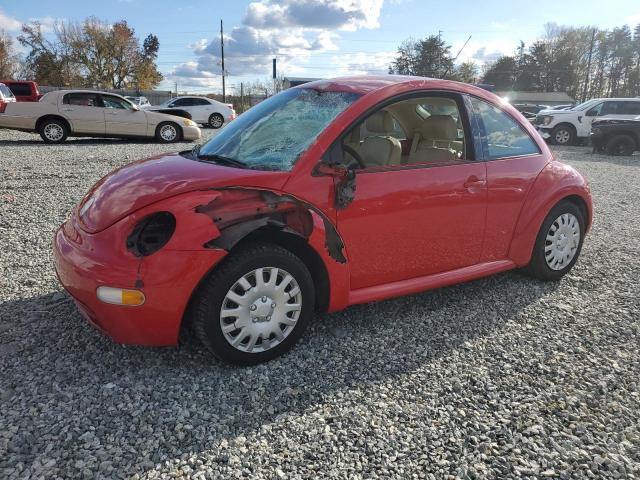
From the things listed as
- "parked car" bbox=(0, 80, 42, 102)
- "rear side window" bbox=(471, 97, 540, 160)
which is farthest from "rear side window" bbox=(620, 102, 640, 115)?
"parked car" bbox=(0, 80, 42, 102)

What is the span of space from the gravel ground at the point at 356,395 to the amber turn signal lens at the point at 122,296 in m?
0.49

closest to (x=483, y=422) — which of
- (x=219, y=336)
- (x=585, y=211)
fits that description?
(x=219, y=336)

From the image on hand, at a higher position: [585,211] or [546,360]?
[585,211]

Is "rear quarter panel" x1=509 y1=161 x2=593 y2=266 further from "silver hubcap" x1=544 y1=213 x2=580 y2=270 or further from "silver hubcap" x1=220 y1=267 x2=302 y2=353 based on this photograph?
"silver hubcap" x1=220 y1=267 x2=302 y2=353

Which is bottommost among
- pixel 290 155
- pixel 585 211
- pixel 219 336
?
pixel 219 336

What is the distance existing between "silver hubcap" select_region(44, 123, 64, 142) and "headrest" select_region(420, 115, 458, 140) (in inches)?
481

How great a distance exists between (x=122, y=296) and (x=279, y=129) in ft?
4.78

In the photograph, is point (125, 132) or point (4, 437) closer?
point (4, 437)

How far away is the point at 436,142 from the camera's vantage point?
382 centimetres

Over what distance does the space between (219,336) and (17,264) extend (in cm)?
264

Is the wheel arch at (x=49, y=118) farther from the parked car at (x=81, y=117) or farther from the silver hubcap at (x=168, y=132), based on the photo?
the silver hubcap at (x=168, y=132)

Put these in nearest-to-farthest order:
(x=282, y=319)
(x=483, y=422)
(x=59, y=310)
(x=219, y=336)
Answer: (x=483, y=422), (x=219, y=336), (x=282, y=319), (x=59, y=310)

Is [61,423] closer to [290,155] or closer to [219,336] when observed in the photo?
[219,336]

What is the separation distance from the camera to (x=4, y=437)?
215 centimetres
